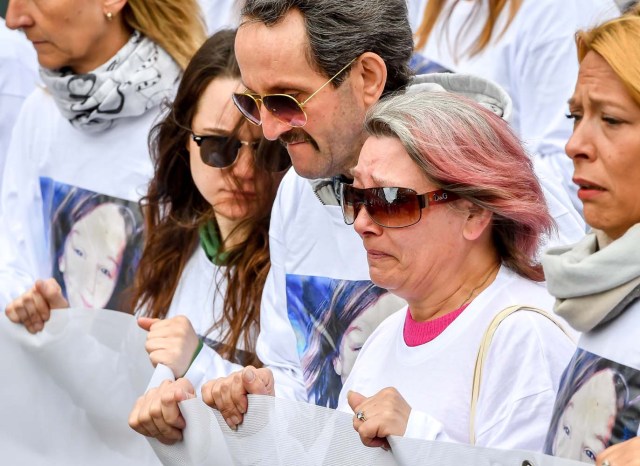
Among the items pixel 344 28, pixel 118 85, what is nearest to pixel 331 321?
pixel 344 28

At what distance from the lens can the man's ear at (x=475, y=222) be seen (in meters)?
2.72

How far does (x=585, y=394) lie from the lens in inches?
94.2

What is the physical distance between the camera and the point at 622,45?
245cm

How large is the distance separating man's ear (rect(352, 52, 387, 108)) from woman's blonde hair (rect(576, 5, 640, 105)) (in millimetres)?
675

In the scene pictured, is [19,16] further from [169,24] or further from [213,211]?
[213,211]

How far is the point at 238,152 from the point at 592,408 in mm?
1665

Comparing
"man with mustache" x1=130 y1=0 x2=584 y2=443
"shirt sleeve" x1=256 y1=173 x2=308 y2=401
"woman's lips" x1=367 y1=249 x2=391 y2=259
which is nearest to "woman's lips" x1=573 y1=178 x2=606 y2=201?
"woman's lips" x1=367 y1=249 x2=391 y2=259

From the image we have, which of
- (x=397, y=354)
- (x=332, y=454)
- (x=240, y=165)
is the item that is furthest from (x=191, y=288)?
(x=332, y=454)

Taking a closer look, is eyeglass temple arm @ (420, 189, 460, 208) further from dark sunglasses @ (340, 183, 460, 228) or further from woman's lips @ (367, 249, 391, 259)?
woman's lips @ (367, 249, 391, 259)

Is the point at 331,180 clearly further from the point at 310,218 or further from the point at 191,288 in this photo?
the point at 191,288

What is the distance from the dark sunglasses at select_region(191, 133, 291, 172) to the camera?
12.3 ft

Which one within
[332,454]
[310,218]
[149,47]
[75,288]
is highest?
[332,454]

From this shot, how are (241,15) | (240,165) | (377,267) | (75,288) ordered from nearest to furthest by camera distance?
(377,267) < (241,15) < (240,165) < (75,288)

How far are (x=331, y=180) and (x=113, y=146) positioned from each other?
1413mm
